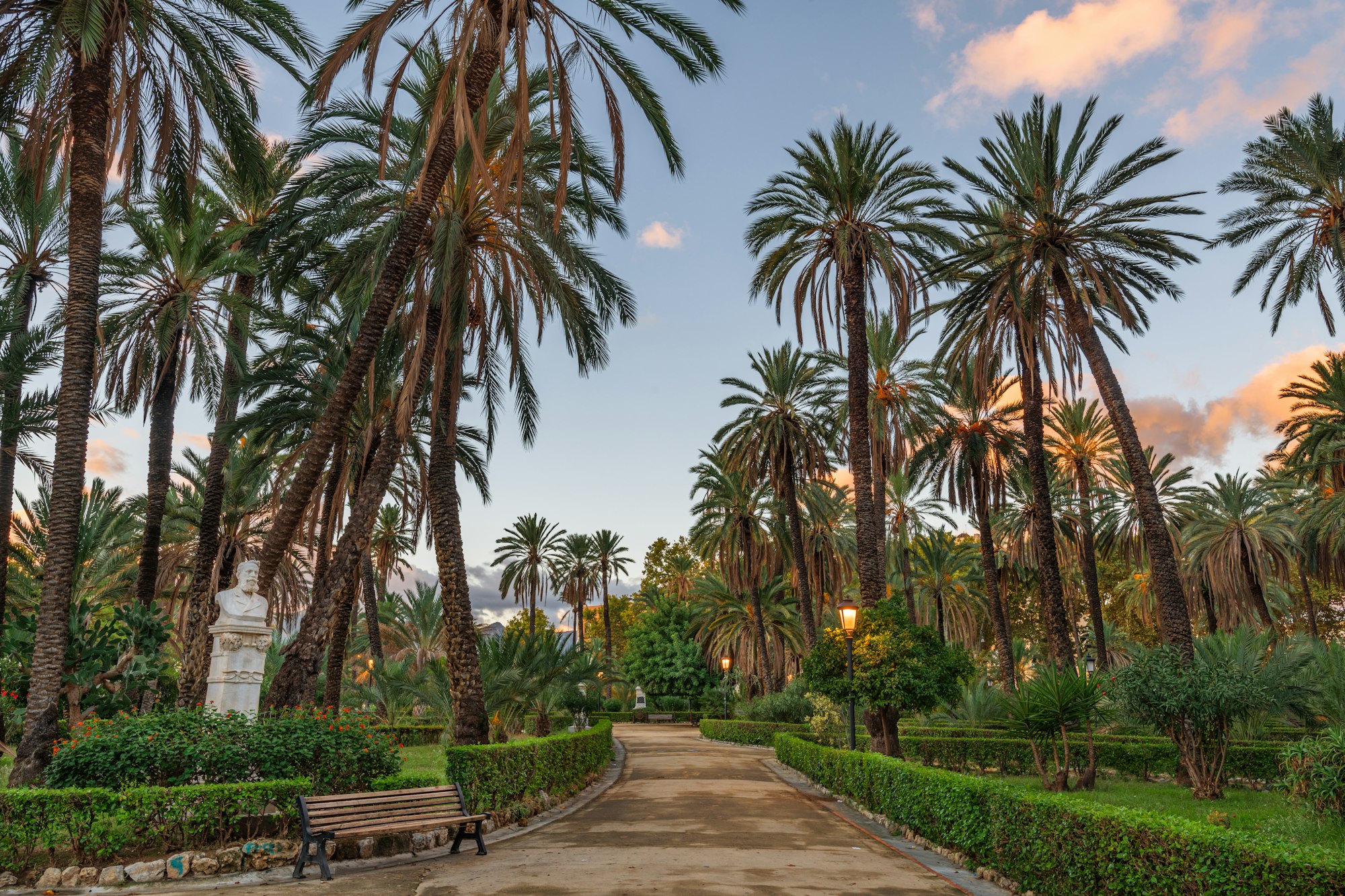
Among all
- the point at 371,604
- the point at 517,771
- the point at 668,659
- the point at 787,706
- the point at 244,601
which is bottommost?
the point at 787,706

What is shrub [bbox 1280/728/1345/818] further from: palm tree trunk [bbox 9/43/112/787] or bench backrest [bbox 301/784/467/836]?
palm tree trunk [bbox 9/43/112/787]

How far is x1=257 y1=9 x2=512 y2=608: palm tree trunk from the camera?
14344 millimetres

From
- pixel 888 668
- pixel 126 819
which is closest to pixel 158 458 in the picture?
pixel 126 819

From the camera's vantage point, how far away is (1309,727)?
66.8 feet

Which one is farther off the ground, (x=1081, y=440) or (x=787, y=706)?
(x=1081, y=440)

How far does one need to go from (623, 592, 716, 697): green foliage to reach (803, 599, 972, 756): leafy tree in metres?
37.1

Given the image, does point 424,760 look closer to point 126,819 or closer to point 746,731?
Answer: point 126,819

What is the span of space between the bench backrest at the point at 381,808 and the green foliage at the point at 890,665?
10.1 metres

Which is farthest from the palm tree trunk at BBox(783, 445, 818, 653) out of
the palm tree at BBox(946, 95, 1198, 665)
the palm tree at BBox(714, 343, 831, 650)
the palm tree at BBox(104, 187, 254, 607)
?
the palm tree at BBox(104, 187, 254, 607)

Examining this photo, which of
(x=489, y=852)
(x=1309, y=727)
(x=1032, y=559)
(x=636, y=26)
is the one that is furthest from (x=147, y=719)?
(x=1032, y=559)

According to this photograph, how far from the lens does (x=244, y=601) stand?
12.5 metres

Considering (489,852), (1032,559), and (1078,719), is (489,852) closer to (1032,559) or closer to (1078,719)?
(1078,719)

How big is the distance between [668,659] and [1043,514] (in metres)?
37.8

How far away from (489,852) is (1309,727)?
67.5ft
